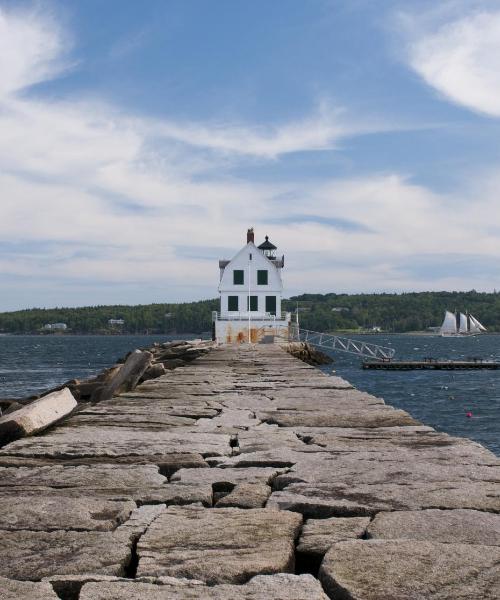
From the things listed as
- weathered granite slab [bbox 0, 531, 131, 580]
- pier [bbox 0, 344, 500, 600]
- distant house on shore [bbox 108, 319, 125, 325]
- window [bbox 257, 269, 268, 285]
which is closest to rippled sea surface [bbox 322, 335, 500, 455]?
window [bbox 257, 269, 268, 285]

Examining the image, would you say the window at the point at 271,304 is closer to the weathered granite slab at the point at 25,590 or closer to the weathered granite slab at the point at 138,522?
the weathered granite slab at the point at 138,522

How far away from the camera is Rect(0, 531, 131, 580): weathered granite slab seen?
7.85 feet

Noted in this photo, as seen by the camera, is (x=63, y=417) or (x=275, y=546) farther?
(x=63, y=417)

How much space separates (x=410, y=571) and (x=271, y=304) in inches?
1578

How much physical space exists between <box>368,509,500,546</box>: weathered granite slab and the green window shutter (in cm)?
3947

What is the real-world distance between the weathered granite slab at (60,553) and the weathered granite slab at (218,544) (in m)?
0.10

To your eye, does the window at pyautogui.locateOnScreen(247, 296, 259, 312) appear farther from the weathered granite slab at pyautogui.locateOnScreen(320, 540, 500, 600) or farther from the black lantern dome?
the weathered granite slab at pyautogui.locateOnScreen(320, 540, 500, 600)

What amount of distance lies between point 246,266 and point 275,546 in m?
39.8

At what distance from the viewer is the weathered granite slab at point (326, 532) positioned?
8.57 ft

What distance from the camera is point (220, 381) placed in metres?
9.32

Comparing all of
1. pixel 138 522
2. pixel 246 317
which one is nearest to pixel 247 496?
pixel 138 522

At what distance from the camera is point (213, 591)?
7.32 feet

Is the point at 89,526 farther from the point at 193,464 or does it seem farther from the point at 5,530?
the point at 193,464

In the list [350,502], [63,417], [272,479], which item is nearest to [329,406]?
[63,417]
